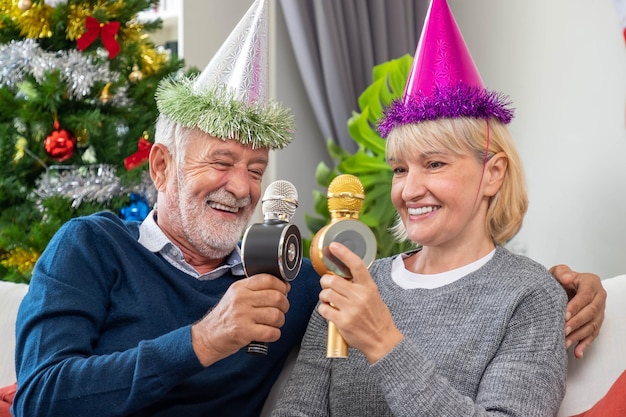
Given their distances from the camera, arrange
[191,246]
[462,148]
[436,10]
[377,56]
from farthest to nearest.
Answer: [377,56]
[191,246]
[436,10]
[462,148]

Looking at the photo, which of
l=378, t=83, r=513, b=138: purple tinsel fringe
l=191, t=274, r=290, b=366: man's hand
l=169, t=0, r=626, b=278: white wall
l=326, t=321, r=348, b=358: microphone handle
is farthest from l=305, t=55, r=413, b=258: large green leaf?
l=326, t=321, r=348, b=358: microphone handle

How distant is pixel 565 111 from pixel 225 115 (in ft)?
5.01

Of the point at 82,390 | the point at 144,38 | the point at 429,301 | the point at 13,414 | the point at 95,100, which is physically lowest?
the point at 13,414

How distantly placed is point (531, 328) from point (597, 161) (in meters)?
1.40

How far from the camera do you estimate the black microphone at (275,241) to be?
4.34 ft

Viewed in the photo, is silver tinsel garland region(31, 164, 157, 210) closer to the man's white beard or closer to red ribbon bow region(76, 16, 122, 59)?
red ribbon bow region(76, 16, 122, 59)

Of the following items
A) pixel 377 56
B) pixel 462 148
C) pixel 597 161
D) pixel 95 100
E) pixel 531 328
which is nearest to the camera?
pixel 531 328

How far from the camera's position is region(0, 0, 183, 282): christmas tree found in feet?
9.31

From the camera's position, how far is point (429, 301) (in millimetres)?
1632

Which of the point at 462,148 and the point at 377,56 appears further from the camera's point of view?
the point at 377,56

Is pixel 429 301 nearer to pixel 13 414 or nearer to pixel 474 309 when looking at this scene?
pixel 474 309

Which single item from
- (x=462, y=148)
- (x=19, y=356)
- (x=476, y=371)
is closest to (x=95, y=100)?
(x=19, y=356)

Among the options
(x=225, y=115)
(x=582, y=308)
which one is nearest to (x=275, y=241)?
(x=225, y=115)

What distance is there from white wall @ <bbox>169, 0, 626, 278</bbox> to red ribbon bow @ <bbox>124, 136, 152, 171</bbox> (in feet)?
4.47
